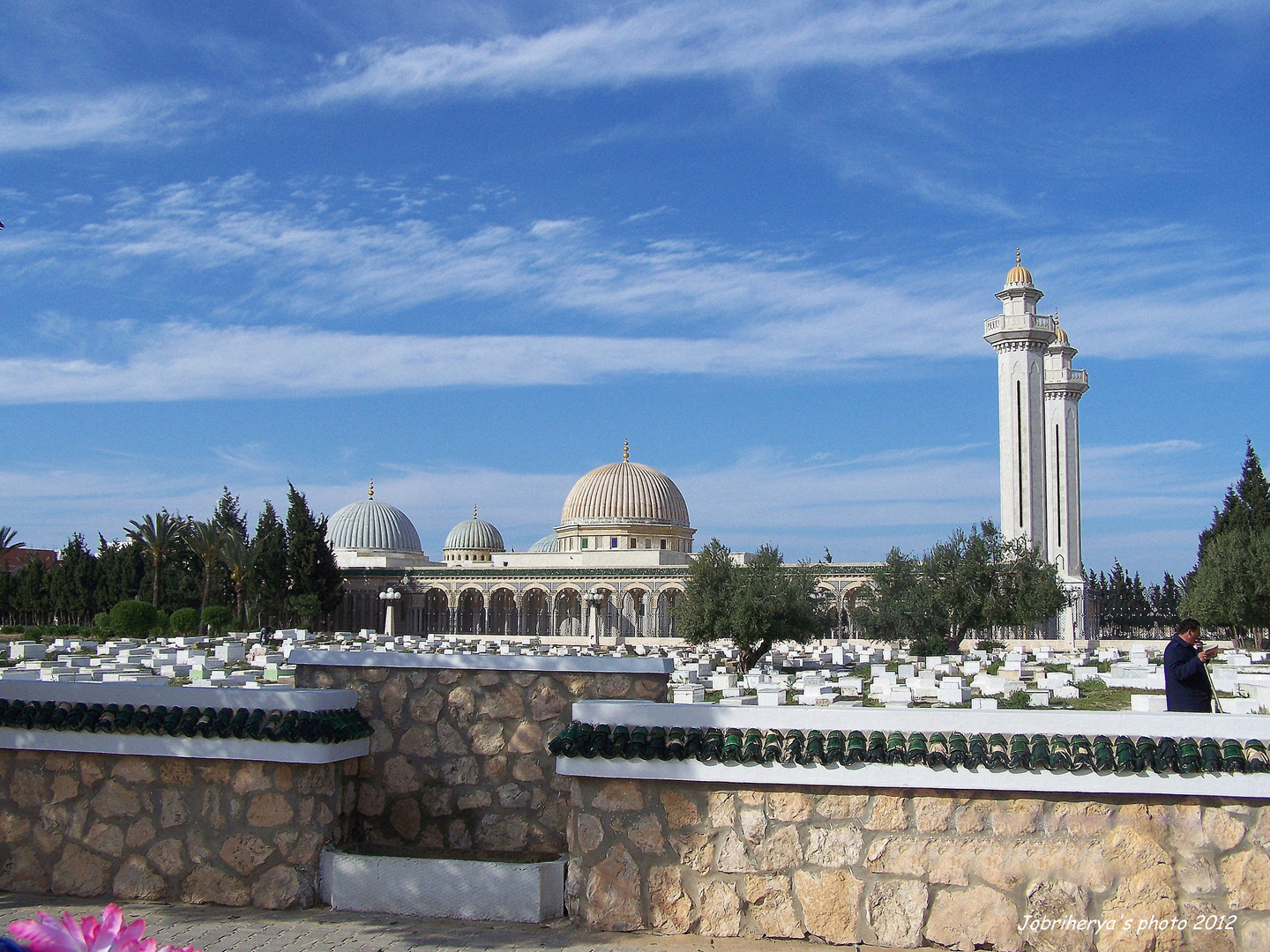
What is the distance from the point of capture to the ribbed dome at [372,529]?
6200 centimetres

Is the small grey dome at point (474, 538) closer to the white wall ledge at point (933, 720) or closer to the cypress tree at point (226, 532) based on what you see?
the cypress tree at point (226, 532)

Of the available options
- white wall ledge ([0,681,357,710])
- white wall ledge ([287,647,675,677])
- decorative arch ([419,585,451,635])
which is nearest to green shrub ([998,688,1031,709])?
white wall ledge ([287,647,675,677])

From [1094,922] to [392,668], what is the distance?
11.3 feet

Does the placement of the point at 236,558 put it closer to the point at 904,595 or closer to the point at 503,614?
the point at 503,614

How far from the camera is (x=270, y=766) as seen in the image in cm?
504

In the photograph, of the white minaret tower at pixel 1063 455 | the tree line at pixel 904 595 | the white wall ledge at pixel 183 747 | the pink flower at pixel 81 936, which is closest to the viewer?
the pink flower at pixel 81 936

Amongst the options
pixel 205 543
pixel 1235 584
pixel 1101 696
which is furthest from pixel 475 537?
pixel 1101 696

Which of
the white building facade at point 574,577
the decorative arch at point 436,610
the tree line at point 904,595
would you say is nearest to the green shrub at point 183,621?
the tree line at point 904,595

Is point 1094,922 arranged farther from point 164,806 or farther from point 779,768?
point 164,806

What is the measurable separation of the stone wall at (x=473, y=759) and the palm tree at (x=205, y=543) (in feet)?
119

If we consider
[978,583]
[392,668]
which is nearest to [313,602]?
[978,583]

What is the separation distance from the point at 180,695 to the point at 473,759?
1.45m

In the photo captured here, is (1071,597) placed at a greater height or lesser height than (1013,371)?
lesser

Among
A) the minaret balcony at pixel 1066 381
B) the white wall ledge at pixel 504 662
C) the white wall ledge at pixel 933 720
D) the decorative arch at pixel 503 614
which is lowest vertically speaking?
the decorative arch at pixel 503 614
